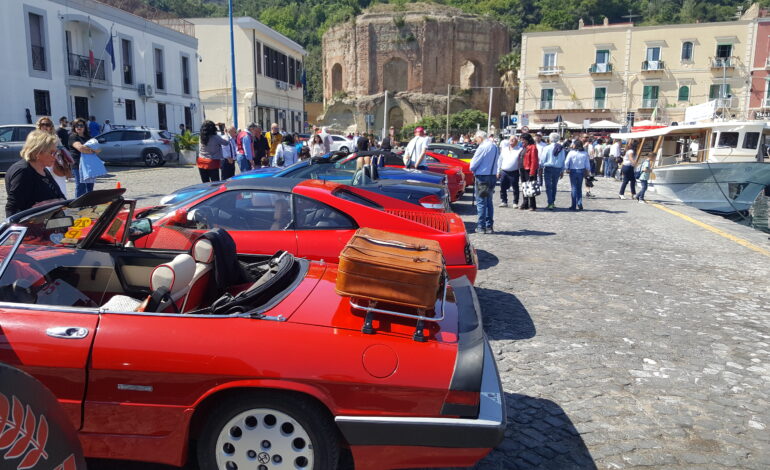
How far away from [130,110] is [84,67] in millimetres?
3491

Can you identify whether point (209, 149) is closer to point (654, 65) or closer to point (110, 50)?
point (110, 50)

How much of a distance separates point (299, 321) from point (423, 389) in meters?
0.66

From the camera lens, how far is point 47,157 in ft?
16.7

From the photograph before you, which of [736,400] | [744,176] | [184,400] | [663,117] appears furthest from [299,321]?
[663,117]

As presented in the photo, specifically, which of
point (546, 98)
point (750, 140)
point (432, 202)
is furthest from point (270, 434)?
point (546, 98)

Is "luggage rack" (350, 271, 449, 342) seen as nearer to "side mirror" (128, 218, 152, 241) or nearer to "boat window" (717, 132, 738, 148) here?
"side mirror" (128, 218, 152, 241)

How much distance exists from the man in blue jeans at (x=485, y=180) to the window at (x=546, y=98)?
47410 mm

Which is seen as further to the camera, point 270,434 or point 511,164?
point 511,164

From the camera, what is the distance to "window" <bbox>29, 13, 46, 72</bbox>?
23766 mm

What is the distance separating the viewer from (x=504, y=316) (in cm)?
570

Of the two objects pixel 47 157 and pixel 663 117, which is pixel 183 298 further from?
pixel 663 117

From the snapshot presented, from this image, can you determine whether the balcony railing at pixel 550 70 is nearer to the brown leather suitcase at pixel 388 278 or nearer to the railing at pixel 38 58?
the railing at pixel 38 58

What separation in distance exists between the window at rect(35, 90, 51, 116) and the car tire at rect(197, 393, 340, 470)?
2599 cm

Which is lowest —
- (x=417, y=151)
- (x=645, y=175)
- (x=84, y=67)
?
(x=645, y=175)
